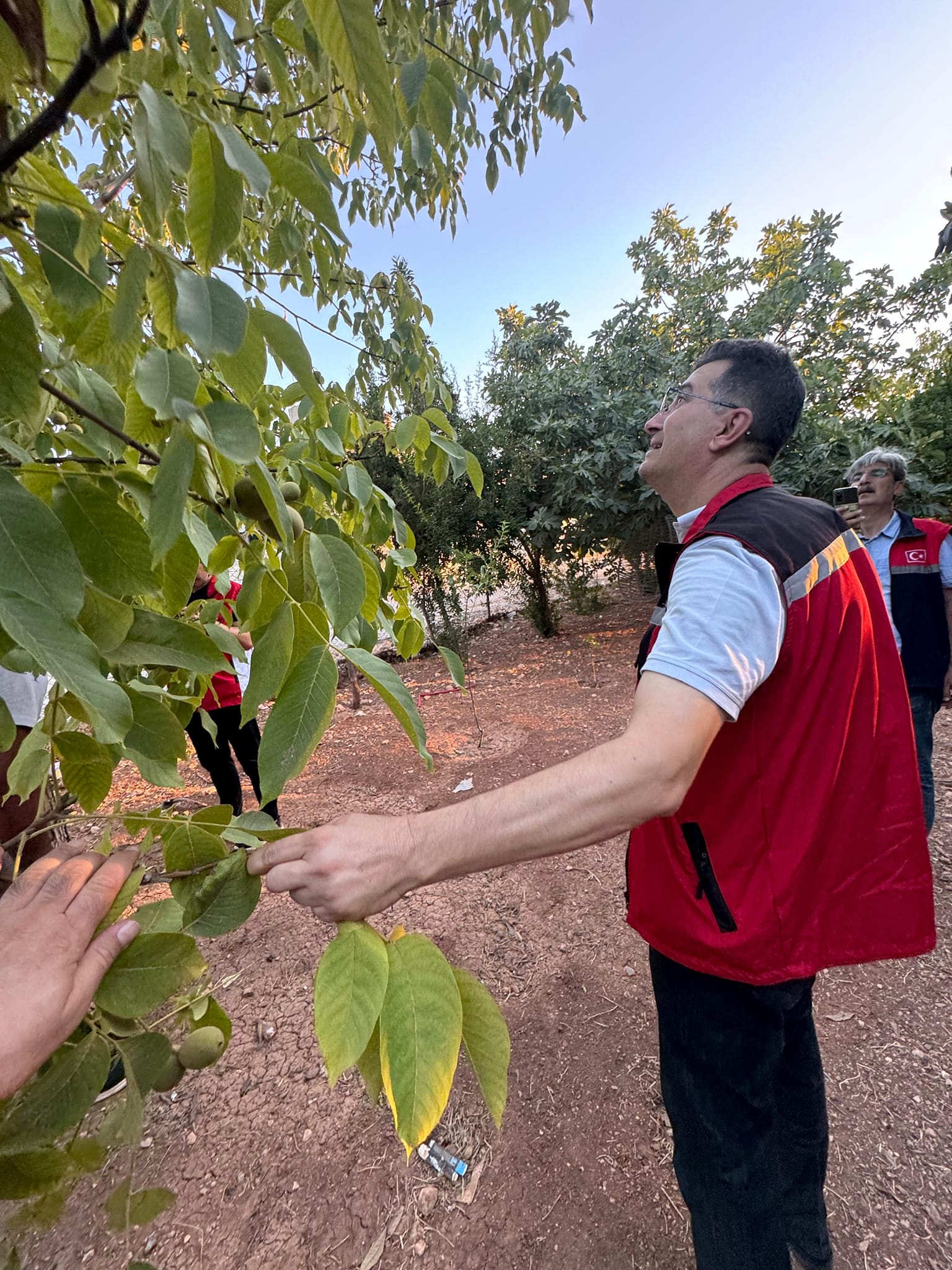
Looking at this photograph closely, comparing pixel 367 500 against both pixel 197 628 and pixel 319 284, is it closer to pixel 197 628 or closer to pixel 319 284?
pixel 197 628

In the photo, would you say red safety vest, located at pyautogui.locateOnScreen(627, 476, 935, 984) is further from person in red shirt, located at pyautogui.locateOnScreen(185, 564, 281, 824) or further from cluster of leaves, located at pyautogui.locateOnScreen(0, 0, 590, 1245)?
person in red shirt, located at pyautogui.locateOnScreen(185, 564, 281, 824)

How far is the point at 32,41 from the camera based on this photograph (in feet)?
1.86

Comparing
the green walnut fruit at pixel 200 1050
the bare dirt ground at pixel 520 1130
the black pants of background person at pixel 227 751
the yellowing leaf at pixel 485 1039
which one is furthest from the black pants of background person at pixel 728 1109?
the black pants of background person at pixel 227 751

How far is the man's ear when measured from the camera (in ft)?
5.12

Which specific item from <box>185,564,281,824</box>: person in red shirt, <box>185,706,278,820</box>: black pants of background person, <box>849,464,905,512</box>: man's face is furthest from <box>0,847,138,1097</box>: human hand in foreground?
<box>849,464,905,512</box>: man's face

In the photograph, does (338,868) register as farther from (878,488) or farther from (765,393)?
(878,488)

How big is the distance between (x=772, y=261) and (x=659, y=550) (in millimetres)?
12810

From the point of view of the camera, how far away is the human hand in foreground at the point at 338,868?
2.46 feet

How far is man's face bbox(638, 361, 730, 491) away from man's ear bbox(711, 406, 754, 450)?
12mm

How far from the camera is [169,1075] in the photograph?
0.94 metres

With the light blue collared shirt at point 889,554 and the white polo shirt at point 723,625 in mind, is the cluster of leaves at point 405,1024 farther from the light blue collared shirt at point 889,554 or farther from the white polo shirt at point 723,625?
the light blue collared shirt at point 889,554

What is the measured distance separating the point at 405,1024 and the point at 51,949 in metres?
0.47

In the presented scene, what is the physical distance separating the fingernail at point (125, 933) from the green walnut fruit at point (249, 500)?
23.4 inches

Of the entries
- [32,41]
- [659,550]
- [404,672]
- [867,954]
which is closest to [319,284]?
[659,550]
